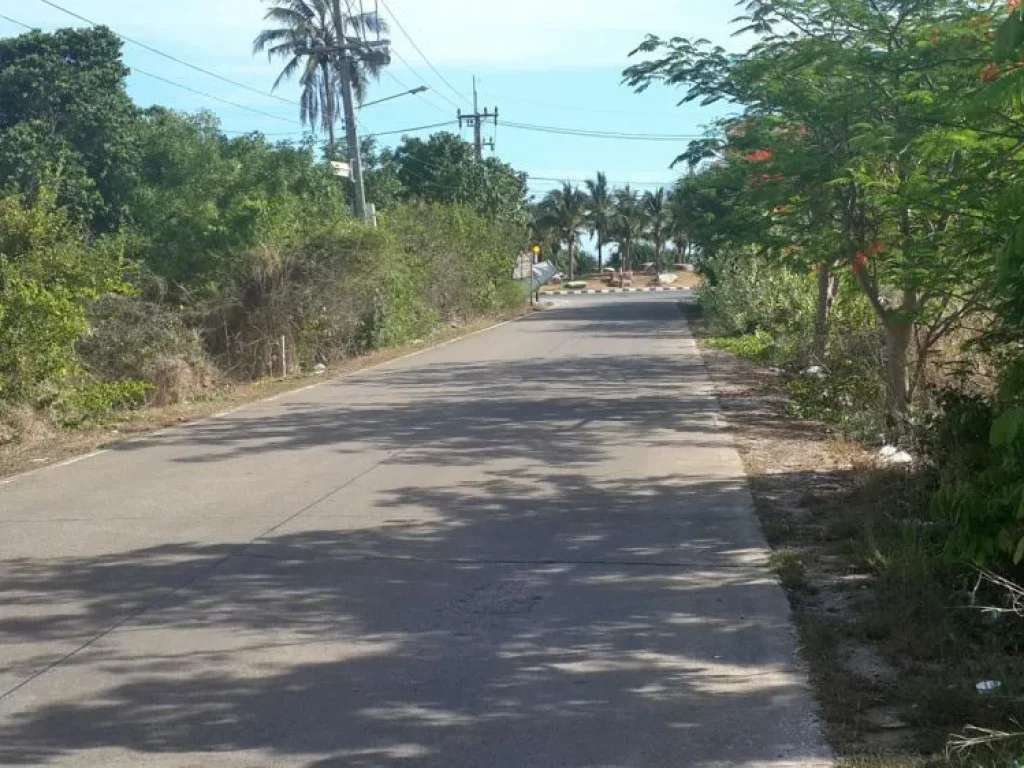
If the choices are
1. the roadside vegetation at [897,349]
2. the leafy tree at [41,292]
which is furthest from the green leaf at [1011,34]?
the leafy tree at [41,292]

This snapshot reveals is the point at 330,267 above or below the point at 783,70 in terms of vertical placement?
below

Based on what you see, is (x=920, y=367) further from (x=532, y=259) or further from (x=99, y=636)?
(x=532, y=259)

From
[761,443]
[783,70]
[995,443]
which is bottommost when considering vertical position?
[761,443]

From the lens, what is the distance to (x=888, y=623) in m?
6.45

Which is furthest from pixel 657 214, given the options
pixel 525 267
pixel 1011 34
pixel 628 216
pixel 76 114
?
pixel 1011 34

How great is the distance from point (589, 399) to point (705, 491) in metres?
7.71

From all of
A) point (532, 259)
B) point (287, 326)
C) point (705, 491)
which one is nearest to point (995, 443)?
point (705, 491)

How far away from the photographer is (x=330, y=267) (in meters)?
26.1

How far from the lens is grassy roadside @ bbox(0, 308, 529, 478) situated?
1302 cm

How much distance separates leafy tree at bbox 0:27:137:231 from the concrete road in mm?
29223

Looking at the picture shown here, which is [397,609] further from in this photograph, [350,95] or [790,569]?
[350,95]

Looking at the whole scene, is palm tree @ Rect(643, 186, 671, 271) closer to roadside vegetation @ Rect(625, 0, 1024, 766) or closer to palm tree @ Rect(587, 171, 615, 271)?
palm tree @ Rect(587, 171, 615, 271)

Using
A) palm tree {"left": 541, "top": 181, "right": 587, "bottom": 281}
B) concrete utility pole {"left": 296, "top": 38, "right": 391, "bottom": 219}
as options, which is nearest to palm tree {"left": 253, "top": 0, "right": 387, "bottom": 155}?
concrete utility pole {"left": 296, "top": 38, "right": 391, "bottom": 219}

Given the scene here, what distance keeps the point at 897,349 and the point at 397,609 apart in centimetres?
859
